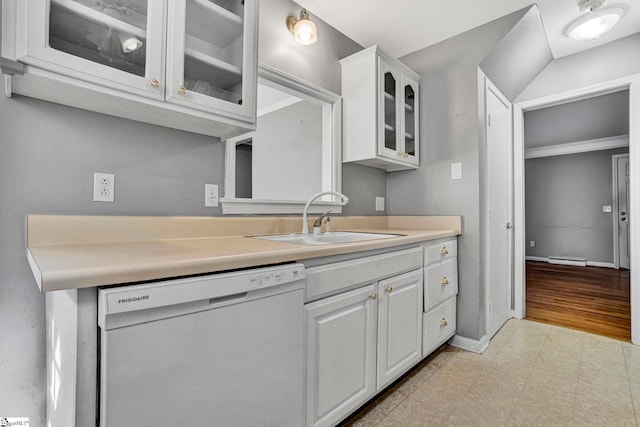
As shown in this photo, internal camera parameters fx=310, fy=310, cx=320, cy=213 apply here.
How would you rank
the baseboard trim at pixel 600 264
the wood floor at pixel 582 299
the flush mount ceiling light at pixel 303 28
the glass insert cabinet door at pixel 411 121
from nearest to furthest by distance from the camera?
the flush mount ceiling light at pixel 303 28, the glass insert cabinet door at pixel 411 121, the wood floor at pixel 582 299, the baseboard trim at pixel 600 264

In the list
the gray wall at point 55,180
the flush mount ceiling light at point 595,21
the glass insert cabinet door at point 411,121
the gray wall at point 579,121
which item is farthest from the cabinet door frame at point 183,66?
the gray wall at point 579,121

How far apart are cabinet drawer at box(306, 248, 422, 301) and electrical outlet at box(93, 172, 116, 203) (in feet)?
2.77

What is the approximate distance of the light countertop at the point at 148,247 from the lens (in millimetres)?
692

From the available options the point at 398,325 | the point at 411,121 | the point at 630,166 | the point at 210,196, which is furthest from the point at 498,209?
the point at 210,196

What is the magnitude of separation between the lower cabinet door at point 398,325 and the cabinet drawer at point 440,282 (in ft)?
0.29

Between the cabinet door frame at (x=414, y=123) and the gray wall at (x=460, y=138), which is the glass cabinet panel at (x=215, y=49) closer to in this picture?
the cabinet door frame at (x=414, y=123)

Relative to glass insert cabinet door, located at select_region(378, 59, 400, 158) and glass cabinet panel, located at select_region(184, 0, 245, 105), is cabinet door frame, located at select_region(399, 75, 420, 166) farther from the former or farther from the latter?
glass cabinet panel, located at select_region(184, 0, 245, 105)

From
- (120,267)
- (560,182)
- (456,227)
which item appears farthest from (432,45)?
(560,182)

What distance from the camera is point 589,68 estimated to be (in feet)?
8.21

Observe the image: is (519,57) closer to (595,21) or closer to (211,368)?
(595,21)

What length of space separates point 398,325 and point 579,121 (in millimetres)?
4691

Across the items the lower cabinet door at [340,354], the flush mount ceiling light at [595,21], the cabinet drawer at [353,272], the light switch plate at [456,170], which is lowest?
the lower cabinet door at [340,354]

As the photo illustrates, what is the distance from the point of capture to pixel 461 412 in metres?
1.51

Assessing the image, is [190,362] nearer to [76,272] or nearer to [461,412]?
[76,272]
